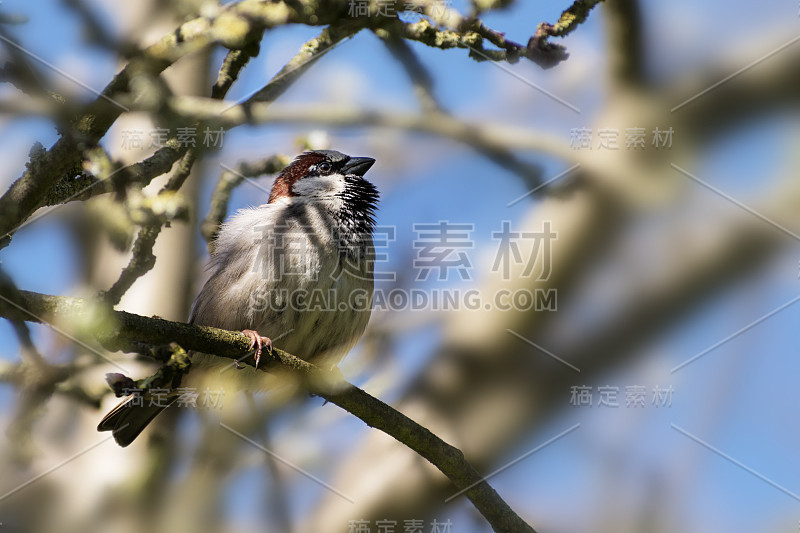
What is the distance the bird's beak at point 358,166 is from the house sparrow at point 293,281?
0.41 feet

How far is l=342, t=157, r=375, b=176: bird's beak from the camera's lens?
16.2 ft

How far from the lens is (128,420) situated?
438cm

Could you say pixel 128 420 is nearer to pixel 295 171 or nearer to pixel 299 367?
pixel 299 367

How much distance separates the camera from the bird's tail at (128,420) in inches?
171

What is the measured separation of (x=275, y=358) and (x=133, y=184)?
0.98 meters

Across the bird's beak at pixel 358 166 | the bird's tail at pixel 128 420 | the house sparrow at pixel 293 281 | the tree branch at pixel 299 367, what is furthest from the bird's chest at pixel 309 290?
the tree branch at pixel 299 367

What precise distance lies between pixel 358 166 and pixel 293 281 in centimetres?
110

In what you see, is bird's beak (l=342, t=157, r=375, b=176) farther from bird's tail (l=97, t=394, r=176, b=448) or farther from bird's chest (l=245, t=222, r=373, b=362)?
bird's tail (l=97, t=394, r=176, b=448)

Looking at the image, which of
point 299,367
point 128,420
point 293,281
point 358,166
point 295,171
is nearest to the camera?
point 299,367

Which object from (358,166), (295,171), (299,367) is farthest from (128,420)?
(358,166)

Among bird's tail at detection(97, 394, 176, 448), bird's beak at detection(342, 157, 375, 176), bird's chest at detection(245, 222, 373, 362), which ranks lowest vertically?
bird's tail at detection(97, 394, 176, 448)

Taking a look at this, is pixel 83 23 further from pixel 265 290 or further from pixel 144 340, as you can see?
pixel 144 340

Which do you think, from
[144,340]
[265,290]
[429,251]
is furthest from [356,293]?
[144,340]

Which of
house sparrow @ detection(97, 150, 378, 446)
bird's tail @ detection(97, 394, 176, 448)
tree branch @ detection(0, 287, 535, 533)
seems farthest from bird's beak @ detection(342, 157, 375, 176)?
tree branch @ detection(0, 287, 535, 533)
